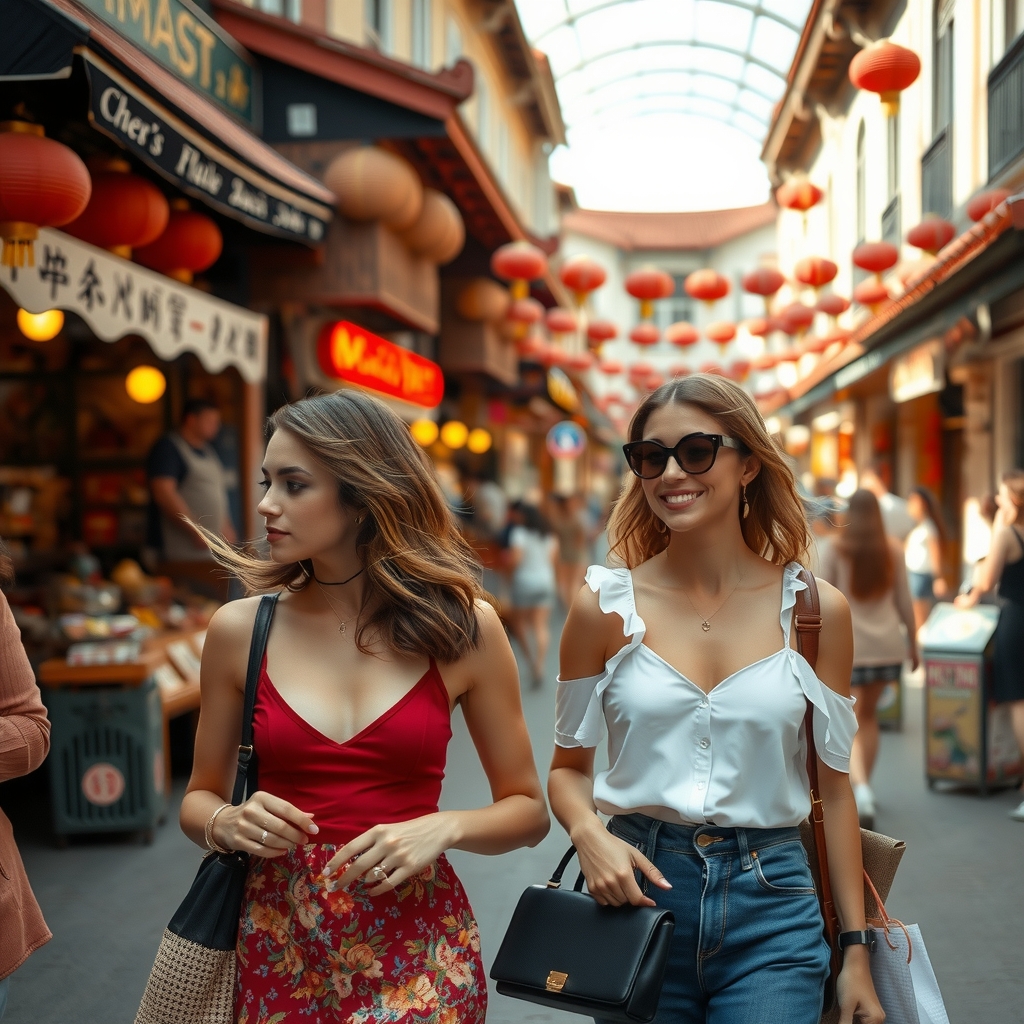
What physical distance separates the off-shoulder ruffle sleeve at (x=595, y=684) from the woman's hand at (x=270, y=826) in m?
0.58

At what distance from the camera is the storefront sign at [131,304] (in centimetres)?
518

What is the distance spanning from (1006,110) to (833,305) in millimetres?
3492

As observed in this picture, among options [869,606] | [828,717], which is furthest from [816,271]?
[828,717]

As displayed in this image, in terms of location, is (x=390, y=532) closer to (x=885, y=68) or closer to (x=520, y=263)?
(x=885, y=68)

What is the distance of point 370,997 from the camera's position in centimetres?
203

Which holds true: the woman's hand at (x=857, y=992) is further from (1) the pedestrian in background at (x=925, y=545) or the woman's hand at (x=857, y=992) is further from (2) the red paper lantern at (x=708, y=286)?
(2) the red paper lantern at (x=708, y=286)

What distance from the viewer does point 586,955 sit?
6.64ft

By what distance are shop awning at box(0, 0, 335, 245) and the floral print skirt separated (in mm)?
3529

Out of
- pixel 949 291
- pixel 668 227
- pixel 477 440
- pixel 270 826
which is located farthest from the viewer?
pixel 668 227

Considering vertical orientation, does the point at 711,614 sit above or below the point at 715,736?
above

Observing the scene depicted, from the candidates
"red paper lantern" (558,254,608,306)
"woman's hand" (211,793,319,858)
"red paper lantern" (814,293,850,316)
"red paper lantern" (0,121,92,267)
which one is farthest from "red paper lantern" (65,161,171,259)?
"red paper lantern" (814,293,850,316)

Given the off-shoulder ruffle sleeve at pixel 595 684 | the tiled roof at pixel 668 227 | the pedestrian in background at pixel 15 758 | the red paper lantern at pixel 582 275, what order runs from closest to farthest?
the off-shoulder ruffle sleeve at pixel 595 684 → the pedestrian in background at pixel 15 758 → the red paper lantern at pixel 582 275 → the tiled roof at pixel 668 227

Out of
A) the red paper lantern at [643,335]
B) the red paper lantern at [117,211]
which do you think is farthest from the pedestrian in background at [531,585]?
the red paper lantern at [643,335]

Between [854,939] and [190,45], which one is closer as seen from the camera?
[854,939]
